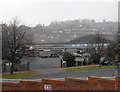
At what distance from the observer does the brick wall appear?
10156 mm

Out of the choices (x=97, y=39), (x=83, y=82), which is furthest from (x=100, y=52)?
(x=83, y=82)

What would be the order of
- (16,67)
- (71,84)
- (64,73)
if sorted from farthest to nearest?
(16,67)
(64,73)
(71,84)

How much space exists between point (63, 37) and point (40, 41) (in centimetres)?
998

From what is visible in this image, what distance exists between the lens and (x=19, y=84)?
1377 centimetres

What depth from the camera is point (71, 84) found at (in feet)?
39.0

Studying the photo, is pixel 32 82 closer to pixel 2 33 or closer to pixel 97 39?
pixel 2 33

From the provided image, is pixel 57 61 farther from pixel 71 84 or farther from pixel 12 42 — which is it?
pixel 71 84

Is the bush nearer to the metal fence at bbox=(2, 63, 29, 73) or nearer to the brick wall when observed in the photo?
the metal fence at bbox=(2, 63, 29, 73)

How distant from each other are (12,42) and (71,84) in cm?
2406

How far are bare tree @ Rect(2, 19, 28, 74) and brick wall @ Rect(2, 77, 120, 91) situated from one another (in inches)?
829

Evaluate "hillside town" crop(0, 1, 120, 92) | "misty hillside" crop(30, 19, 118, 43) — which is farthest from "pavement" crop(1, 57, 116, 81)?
"misty hillside" crop(30, 19, 118, 43)

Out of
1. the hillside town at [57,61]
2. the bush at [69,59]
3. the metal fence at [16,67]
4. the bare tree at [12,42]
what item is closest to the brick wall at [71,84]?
the hillside town at [57,61]

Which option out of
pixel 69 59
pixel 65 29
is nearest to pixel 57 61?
pixel 69 59

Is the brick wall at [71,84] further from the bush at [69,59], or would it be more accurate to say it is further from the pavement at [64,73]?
the bush at [69,59]
